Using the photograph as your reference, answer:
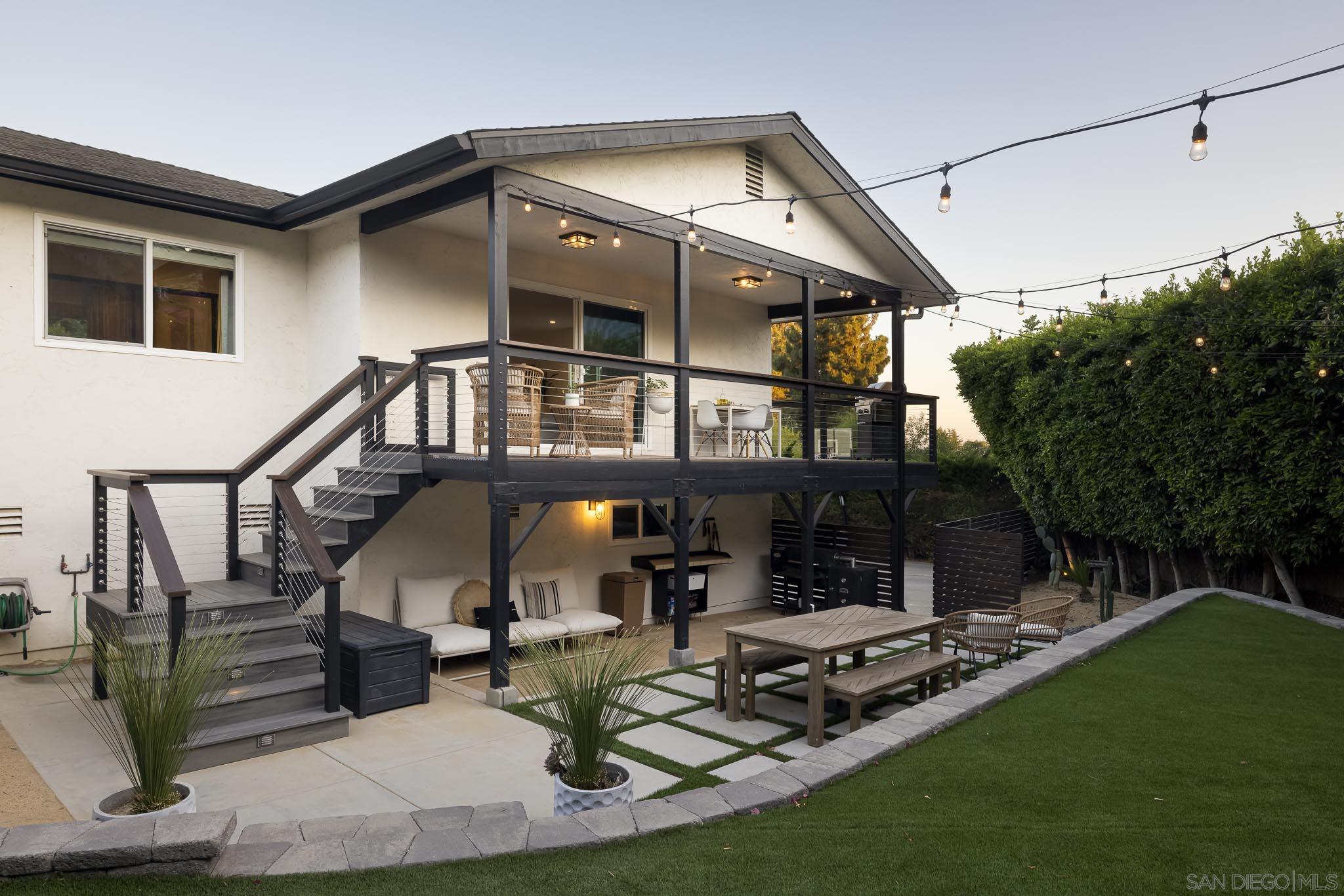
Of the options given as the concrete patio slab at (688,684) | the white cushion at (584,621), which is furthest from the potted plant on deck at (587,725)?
the white cushion at (584,621)

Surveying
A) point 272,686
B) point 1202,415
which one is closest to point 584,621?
point 272,686

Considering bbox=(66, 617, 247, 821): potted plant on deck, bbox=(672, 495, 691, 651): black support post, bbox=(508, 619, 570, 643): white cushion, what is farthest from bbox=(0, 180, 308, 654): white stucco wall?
bbox=(66, 617, 247, 821): potted plant on deck

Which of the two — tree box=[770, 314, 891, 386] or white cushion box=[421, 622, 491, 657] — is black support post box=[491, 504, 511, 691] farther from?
tree box=[770, 314, 891, 386]

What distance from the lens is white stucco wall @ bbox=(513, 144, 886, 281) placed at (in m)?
7.94

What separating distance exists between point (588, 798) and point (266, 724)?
298 cm

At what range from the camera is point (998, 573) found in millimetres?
10383

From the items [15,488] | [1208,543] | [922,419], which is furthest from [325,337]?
[922,419]

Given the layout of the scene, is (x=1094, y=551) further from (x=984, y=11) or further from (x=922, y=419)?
(x=922, y=419)

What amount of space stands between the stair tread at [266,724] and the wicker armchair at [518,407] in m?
2.56

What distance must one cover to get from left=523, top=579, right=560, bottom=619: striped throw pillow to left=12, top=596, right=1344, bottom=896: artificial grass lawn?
5086mm

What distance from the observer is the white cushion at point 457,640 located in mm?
7562

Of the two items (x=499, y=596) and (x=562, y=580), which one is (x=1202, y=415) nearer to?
(x=562, y=580)

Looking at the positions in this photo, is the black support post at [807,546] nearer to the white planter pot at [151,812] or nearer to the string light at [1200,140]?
the string light at [1200,140]

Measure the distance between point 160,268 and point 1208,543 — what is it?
13.3 metres
